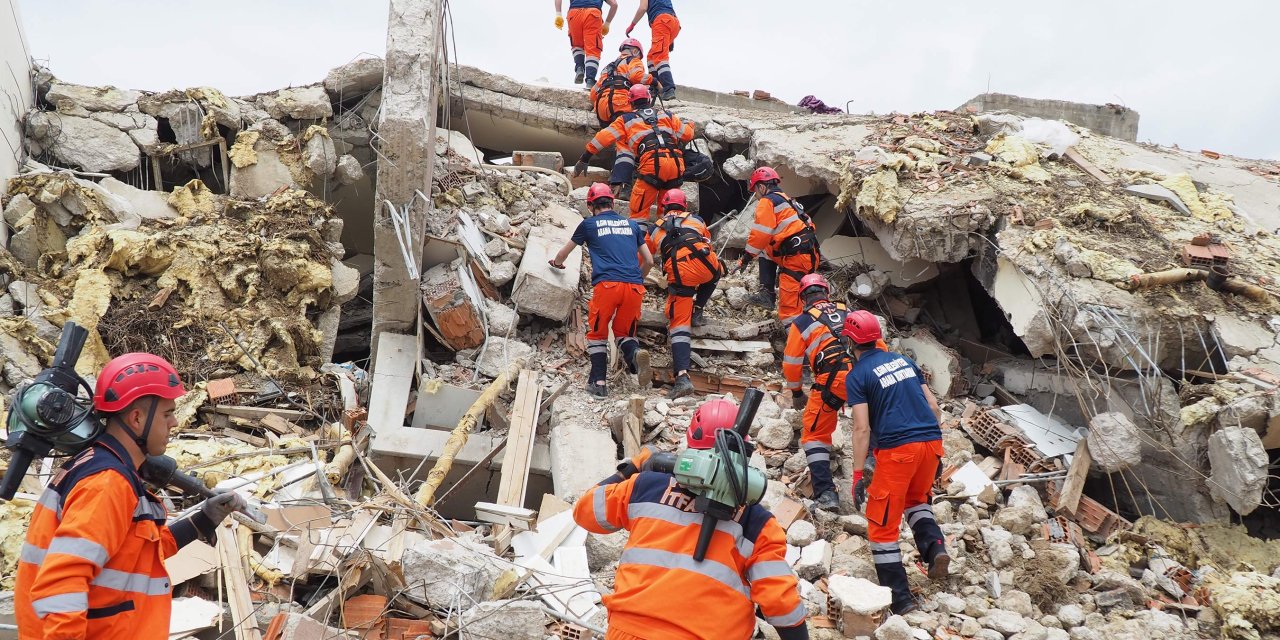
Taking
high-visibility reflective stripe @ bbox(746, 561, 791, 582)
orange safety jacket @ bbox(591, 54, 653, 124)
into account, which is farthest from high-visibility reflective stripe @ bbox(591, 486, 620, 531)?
orange safety jacket @ bbox(591, 54, 653, 124)

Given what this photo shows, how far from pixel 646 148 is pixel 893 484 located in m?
4.60

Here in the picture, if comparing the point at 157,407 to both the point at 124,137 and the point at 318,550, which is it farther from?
the point at 124,137

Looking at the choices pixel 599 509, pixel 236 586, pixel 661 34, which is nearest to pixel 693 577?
pixel 599 509

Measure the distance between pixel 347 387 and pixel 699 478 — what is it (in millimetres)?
4718

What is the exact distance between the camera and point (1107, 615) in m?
4.97

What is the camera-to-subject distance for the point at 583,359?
7.32 metres

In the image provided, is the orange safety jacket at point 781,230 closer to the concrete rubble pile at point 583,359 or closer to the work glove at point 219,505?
the concrete rubble pile at point 583,359

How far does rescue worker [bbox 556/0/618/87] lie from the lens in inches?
410

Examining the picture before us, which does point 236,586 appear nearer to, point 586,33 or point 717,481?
point 717,481

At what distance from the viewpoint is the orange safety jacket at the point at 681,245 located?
7031 mm

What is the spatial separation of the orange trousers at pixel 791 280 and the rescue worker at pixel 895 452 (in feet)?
8.01

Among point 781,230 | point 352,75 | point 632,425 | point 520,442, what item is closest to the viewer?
point 520,442

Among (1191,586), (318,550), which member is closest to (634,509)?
(318,550)

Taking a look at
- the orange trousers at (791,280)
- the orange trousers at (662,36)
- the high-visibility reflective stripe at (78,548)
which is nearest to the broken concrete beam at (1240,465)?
the orange trousers at (791,280)
